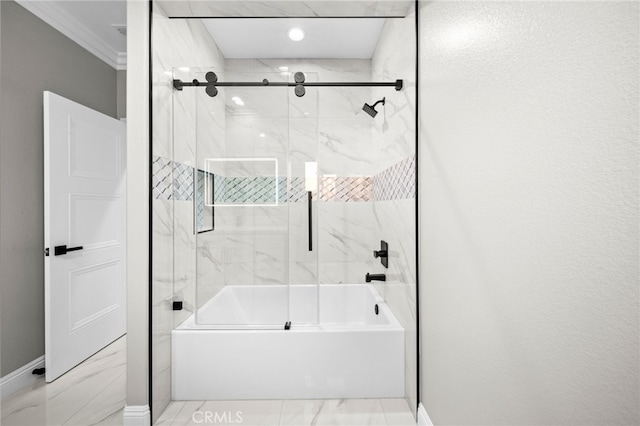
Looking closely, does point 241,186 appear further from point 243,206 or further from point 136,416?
point 136,416

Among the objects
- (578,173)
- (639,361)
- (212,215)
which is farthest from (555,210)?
(212,215)

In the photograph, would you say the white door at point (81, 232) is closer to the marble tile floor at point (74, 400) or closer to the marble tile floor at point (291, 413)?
the marble tile floor at point (74, 400)

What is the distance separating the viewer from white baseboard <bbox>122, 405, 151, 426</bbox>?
1.84 metres

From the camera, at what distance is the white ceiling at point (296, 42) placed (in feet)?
9.05

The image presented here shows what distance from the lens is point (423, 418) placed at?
1776 millimetres

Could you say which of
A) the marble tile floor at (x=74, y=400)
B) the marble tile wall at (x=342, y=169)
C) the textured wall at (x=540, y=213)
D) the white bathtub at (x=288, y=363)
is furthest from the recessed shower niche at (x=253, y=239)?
the marble tile wall at (x=342, y=169)

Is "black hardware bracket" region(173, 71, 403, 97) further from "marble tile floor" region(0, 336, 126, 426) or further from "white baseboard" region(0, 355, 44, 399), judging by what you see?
"white baseboard" region(0, 355, 44, 399)

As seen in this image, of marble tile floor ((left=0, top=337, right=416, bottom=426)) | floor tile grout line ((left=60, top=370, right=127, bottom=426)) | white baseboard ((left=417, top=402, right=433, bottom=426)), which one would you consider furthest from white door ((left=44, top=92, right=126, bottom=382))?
white baseboard ((left=417, top=402, right=433, bottom=426))

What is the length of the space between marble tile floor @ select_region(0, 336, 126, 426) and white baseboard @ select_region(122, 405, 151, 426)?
0.12 m

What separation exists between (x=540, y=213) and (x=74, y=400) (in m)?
2.70

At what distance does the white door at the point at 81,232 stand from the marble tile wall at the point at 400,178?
7.70 ft

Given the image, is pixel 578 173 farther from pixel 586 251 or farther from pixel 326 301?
pixel 326 301

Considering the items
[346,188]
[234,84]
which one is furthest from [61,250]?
[346,188]

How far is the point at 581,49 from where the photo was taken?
0.75 metres
